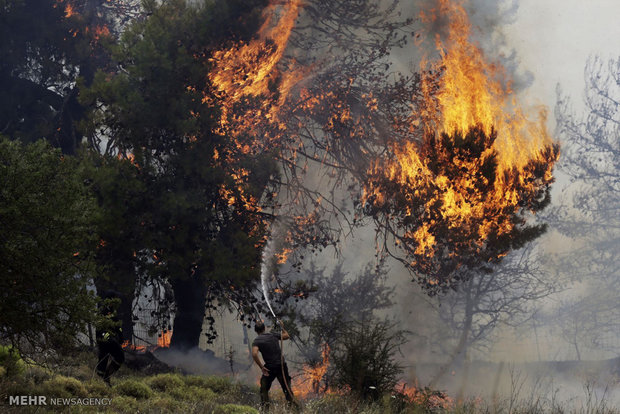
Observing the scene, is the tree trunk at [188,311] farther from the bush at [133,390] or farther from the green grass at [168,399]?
the bush at [133,390]

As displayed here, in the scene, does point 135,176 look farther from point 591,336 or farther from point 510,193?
point 591,336

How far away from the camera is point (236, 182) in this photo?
18.5 meters

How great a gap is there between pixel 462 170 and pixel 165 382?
9909mm

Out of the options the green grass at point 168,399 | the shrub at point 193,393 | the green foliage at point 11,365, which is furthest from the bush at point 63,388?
the shrub at point 193,393

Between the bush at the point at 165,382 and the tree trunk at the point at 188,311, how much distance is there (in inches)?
229

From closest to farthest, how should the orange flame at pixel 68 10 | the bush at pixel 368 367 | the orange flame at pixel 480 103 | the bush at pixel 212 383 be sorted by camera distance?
the bush at pixel 368 367, the bush at pixel 212 383, the orange flame at pixel 480 103, the orange flame at pixel 68 10

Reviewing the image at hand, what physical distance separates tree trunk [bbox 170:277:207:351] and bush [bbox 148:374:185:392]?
583 cm

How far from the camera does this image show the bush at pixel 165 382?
14.0m

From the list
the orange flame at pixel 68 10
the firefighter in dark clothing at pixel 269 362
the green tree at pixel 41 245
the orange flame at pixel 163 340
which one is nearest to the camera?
the green tree at pixel 41 245

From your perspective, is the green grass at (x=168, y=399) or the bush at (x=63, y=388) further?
the bush at (x=63, y=388)

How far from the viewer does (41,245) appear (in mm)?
9805

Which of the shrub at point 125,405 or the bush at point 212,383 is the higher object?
the bush at point 212,383

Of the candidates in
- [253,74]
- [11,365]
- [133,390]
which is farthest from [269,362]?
[253,74]

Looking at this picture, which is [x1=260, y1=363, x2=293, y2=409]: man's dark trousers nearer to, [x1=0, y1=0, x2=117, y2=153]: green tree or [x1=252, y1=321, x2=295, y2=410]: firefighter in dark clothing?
[x1=252, y1=321, x2=295, y2=410]: firefighter in dark clothing
